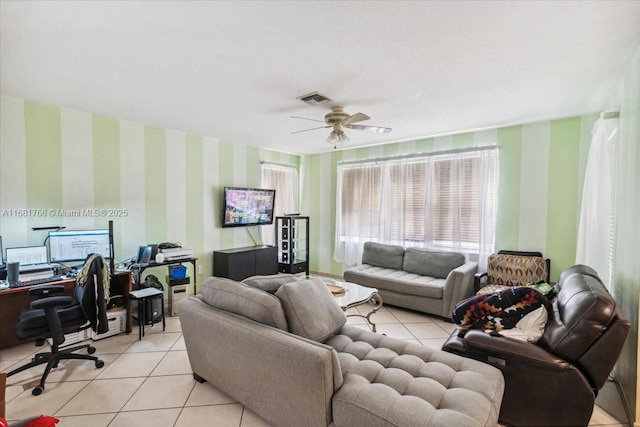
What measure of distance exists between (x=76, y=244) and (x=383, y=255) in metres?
3.90

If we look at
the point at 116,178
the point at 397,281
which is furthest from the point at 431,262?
the point at 116,178

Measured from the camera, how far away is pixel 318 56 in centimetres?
208

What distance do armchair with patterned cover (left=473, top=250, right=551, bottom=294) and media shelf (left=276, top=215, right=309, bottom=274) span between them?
2.94 m

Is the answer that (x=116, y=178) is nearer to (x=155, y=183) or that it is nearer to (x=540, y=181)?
(x=155, y=183)

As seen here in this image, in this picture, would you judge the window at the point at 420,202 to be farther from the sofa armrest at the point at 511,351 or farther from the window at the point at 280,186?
the sofa armrest at the point at 511,351

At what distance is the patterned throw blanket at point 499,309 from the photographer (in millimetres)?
1963

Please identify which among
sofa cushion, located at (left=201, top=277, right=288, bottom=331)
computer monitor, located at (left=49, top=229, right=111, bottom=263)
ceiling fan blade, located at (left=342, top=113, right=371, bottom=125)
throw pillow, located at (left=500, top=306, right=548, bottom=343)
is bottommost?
throw pillow, located at (left=500, top=306, right=548, bottom=343)

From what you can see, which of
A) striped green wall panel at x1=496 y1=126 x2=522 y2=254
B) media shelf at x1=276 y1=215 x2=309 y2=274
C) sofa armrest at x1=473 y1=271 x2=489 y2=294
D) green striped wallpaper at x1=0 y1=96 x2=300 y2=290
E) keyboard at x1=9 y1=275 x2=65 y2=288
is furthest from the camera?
media shelf at x1=276 y1=215 x2=309 y2=274

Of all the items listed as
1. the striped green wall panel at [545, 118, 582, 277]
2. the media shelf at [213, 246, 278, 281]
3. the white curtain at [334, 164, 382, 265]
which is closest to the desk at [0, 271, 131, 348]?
the media shelf at [213, 246, 278, 281]

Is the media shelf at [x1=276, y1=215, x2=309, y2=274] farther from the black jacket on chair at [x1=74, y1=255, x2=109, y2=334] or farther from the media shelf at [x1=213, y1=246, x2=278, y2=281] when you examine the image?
the black jacket on chair at [x1=74, y1=255, x2=109, y2=334]

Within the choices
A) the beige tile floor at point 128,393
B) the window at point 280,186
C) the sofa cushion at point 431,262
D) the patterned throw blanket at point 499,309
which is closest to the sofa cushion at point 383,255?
the sofa cushion at point 431,262

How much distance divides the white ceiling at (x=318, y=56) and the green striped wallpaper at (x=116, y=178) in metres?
0.38

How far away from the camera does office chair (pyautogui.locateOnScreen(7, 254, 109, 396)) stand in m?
2.27

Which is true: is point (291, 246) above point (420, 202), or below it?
below
